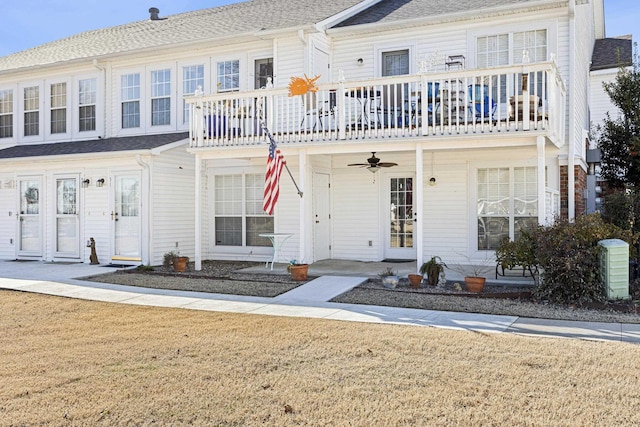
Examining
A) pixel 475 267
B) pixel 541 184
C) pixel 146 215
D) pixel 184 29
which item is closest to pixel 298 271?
pixel 475 267

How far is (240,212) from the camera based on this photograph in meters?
14.0

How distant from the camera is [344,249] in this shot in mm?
13594

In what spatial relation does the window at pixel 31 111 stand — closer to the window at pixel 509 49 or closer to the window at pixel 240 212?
the window at pixel 240 212

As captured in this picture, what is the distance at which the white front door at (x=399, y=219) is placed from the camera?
1312 centimetres

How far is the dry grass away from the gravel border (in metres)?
1.53

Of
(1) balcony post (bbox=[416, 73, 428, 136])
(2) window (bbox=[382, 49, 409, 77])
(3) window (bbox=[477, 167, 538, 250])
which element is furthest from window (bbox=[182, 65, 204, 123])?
(3) window (bbox=[477, 167, 538, 250])

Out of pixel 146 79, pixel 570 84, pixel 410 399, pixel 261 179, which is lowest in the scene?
pixel 410 399

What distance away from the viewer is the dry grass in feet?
12.7

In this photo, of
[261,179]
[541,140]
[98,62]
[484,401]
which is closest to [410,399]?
[484,401]

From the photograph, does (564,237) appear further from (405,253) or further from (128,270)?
(128,270)

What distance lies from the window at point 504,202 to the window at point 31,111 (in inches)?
499

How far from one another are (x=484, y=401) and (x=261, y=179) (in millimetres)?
10352

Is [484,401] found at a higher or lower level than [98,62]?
lower

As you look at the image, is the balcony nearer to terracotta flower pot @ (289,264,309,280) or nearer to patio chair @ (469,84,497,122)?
patio chair @ (469,84,497,122)
